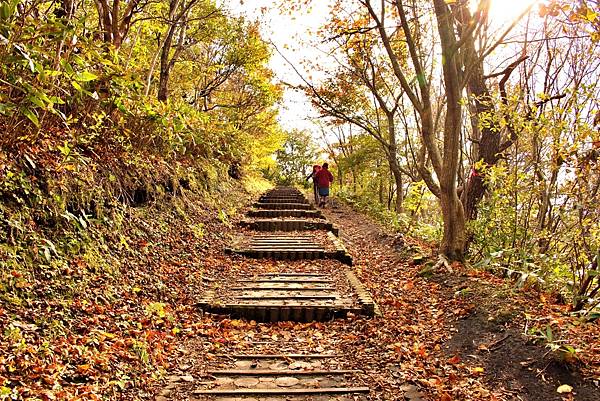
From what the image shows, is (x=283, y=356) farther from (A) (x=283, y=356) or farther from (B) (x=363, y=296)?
(B) (x=363, y=296)

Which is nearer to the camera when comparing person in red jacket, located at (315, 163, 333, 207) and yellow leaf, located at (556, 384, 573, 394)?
yellow leaf, located at (556, 384, 573, 394)

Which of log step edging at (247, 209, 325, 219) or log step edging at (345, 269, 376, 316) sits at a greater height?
log step edging at (247, 209, 325, 219)

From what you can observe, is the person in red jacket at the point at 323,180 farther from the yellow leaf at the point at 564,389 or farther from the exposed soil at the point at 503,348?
the yellow leaf at the point at 564,389

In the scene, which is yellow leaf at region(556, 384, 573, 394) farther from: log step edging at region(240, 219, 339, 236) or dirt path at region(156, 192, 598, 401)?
log step edging at region(240, 219, 339, 236)

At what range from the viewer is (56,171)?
186 inches

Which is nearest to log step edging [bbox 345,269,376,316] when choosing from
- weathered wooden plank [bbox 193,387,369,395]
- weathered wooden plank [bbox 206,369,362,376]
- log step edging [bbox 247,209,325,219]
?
weathered wooden plank [bbox 206,369,362,376]

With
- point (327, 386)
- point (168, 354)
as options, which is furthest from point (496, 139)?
point (168, 354)

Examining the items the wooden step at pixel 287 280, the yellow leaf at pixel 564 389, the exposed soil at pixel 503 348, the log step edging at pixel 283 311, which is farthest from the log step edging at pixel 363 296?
the yellow leaf at pixel 564 389

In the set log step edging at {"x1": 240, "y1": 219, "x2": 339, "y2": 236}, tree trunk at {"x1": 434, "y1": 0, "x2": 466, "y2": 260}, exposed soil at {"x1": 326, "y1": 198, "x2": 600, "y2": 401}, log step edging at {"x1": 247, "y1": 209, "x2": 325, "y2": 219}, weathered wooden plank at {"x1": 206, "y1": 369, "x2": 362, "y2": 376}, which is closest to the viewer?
exposed soil at {"x1": 326, "y1": 198, "x2": 600, "y2": 401}

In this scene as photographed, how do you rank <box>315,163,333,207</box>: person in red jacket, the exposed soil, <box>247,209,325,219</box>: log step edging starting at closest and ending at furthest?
1. the exposed soil
2. <box>247,209,325,219</box>: log step edging
3. <box>315,163,333,207</box>: person in red jacket

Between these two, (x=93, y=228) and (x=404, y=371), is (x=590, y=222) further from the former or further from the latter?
(x=93, y=228)

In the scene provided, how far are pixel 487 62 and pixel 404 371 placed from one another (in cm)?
1056

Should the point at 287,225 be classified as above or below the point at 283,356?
above

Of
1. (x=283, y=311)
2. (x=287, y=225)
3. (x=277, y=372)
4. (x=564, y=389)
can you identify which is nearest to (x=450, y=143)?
(x=283, y=311)
